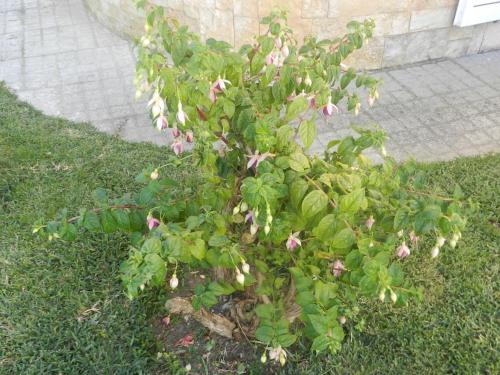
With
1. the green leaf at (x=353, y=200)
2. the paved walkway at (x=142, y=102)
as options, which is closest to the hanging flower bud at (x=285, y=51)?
the green leaf at (x=353, y=200)

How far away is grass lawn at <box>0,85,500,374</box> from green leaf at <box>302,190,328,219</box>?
1.14m

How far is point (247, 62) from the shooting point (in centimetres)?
203

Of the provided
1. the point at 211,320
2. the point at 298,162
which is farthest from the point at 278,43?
the point at 211,320

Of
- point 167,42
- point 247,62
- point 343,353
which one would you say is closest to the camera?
point 167,42

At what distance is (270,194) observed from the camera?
5.30 ft

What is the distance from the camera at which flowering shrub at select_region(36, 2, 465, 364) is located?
1.64 meters

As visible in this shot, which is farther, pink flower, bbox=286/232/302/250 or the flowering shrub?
pink flower, bbox=286/232/302/250

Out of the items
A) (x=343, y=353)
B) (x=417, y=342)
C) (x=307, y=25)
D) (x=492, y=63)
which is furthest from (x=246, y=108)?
(x=492, y=63)

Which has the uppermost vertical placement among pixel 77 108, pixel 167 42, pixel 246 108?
pixel 167 42

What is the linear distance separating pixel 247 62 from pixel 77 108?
323cm

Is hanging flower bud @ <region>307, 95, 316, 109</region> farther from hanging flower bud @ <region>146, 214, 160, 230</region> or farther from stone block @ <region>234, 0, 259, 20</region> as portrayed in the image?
stone block @ <region>234, 0, 259, 20</region>

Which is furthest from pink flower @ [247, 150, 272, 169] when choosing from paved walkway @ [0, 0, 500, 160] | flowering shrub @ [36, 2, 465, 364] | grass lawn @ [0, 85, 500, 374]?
paved walkway @ [0, 0, 500, 160]

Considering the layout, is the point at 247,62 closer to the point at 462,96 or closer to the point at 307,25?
the point at 307,25

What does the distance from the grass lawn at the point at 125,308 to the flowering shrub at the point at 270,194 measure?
2.12 feet
